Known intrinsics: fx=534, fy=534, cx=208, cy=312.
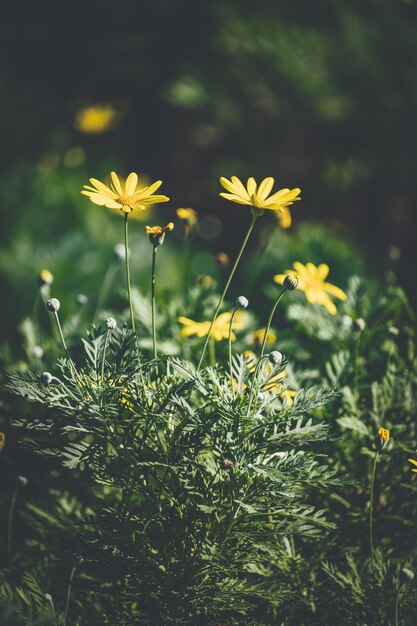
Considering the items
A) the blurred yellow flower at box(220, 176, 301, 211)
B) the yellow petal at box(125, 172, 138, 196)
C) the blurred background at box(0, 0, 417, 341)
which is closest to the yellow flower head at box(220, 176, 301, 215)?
the blurred yellow flower at box(220, 176, 301, 211)

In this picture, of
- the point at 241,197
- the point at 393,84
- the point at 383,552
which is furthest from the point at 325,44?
the point at 383,552

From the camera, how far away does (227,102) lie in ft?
9.16

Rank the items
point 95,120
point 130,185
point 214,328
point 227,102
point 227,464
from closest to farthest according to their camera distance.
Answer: point 227,464 < point 130,185 < point 214,328 < point 95,120 < point 227,102

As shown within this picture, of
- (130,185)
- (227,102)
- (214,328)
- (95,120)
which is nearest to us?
(130,185)

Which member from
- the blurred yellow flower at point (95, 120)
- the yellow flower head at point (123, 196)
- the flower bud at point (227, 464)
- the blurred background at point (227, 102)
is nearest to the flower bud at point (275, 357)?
the flower bud at point (227, 464)

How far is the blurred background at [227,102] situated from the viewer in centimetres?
260

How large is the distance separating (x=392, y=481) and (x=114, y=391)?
1.71ft

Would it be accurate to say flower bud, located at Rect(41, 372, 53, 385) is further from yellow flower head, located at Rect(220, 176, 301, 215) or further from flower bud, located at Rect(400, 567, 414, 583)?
flower bud, located at Rect(400, 567, 414, 583)

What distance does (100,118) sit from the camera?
236 centimetres

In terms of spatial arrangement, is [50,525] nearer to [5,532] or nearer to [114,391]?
[5,532]

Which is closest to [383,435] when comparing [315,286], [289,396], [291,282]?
[289,396]

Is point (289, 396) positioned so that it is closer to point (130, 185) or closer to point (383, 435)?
point (383, 435)

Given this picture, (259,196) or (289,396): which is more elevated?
(259,196)

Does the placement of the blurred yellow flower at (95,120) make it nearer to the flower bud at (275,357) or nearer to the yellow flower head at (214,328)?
the yellow flower head at (214,328)
